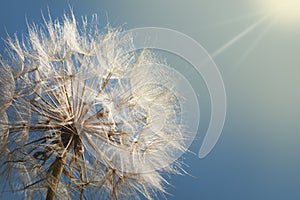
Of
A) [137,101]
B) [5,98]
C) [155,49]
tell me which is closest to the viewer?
[5,98]

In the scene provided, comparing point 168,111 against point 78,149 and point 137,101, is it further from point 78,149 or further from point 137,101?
point 78,149

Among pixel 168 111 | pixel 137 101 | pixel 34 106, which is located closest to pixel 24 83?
pixel 34 106

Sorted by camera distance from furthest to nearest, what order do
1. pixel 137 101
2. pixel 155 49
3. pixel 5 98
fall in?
1. pixel 155 49
2. pixel 137 101
3. pixel 5 98

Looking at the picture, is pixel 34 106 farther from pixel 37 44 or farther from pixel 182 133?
pixel 182 133

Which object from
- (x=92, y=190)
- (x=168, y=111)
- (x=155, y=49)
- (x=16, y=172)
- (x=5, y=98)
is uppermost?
(x=155, y=49)

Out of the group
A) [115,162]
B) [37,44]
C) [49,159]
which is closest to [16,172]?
[49,159]

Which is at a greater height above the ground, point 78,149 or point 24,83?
point 24,83

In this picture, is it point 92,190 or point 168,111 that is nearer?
point 92,190
